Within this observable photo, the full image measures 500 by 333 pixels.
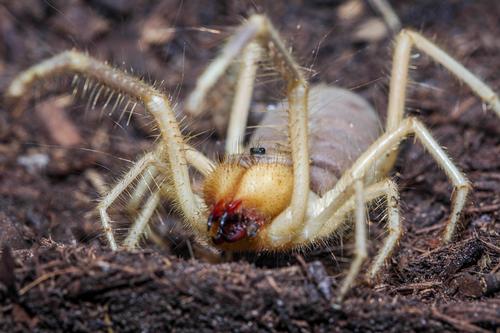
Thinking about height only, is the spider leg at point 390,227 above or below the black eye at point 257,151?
below

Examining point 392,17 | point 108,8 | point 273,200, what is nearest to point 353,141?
point 273,200

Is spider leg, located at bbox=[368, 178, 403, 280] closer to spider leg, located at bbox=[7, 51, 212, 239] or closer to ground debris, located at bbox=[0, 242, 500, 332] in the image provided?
ground debris, located at bbox=[0, 242, 500, 332]

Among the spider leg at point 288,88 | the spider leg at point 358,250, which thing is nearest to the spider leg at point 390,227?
the spider leg at point 358,250

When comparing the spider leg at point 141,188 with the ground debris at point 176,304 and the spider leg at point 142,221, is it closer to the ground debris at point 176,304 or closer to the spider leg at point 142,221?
the spider leg at point 142,221

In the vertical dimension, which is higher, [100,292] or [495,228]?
[495,228]

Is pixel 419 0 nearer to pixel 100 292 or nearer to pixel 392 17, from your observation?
pixel 392 17

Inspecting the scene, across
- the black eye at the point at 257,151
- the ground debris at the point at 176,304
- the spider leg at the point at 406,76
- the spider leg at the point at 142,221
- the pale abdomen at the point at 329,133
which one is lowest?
the ground debris at the point at 176,304

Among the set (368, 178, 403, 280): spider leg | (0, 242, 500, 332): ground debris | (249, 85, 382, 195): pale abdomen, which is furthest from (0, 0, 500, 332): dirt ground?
(249, 85, 382, 195): pale abdomen

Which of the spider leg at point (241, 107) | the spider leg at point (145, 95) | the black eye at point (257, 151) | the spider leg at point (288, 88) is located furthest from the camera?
the spider leg at point (241, 107)
